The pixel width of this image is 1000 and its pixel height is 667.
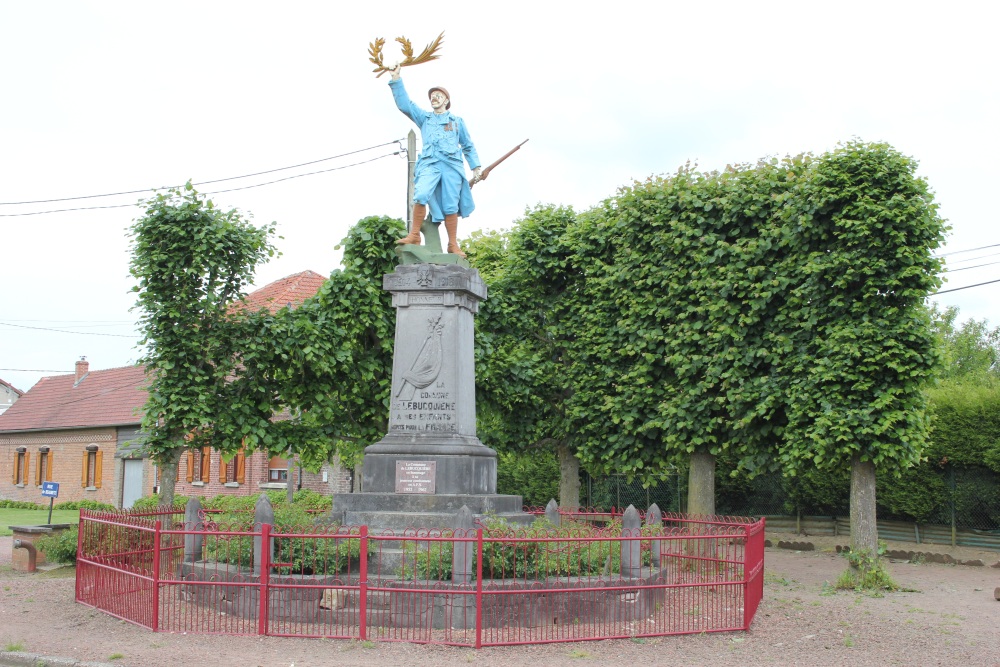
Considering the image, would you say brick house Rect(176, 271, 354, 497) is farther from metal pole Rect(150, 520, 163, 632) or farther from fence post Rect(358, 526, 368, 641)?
fence post Rect(358, 526, 368, 641)

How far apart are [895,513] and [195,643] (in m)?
15.3

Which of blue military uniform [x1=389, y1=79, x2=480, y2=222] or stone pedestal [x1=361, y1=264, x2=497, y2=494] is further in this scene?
blue military uniform [x1=389, y1=79, x2=480, y2=222]

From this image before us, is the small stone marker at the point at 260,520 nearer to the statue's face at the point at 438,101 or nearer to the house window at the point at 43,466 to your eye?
the statue's face at the point at 438,101

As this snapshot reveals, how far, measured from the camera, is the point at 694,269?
14.8 m

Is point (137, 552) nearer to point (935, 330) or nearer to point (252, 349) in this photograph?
point (252, 349)

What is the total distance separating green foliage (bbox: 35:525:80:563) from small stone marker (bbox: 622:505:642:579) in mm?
8598

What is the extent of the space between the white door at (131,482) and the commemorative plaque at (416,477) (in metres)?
21.1

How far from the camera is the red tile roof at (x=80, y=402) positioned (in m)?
30.8

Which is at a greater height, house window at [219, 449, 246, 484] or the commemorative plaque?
the commemorative plaque

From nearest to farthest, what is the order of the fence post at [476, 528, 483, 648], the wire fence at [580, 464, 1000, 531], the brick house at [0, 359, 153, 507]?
1. the fence post at [476, 528, 483, 648]
2. the wire fence at [580, 464, 1000, 531]
3. the brick house at [0, 359, 153, 507]

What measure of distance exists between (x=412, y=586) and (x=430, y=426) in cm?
259

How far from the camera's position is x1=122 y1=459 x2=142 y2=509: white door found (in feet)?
95.3

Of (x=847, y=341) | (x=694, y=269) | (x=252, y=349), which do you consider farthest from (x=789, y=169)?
(x=252, y=349)

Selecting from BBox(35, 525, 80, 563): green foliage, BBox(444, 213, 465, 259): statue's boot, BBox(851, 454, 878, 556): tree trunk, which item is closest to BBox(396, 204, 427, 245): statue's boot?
BBox(444, 213, 465, 259): statue's boot
